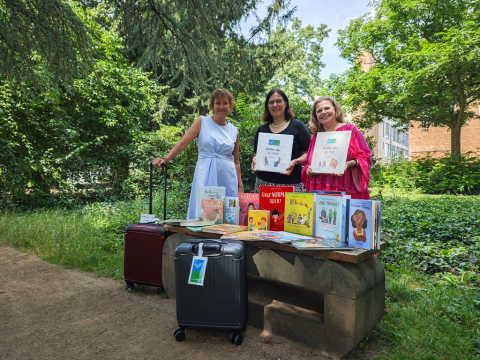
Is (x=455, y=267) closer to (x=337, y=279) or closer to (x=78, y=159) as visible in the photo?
(x=337, y=279)

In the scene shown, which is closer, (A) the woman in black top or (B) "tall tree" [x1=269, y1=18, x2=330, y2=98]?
(A) the woman in black top

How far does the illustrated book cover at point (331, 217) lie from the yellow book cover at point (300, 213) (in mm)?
46

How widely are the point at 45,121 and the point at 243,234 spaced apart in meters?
9.53

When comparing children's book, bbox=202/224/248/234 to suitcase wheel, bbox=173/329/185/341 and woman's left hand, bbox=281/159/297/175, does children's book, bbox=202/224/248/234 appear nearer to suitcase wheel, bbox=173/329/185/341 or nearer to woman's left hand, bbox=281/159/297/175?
woman's left hand, bbox=281/159/297/175

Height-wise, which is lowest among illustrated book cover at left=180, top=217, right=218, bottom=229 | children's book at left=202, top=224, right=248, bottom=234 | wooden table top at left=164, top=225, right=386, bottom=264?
wooden table top at left=164, top=225, right=386, bottom=264

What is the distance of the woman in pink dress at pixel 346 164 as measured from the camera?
261cm

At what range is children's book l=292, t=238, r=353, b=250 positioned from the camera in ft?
6.83

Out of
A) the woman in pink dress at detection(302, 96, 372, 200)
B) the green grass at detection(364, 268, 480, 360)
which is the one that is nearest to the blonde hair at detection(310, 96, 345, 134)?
the woman in pink dress at detection(302, 96, 372, 200)

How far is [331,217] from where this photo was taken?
234 centimetres

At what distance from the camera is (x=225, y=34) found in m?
7.36

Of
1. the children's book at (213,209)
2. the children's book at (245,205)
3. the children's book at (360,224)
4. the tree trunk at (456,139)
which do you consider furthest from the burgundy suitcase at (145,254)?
the tree trunk at (456,139)

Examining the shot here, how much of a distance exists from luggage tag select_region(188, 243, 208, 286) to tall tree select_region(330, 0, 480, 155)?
49.2 ft

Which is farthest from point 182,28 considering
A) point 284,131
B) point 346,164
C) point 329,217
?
point 329,217

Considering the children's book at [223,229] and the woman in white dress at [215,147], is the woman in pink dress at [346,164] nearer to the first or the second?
the children's book at [223,229]
